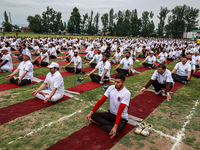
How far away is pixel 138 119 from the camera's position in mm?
3777

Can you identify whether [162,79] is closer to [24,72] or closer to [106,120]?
[106,120]

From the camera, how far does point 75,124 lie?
11.3 ft

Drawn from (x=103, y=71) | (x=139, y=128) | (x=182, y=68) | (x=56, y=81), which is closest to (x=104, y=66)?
(x=103, y=71)

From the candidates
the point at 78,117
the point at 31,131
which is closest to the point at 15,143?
the point at 31,131

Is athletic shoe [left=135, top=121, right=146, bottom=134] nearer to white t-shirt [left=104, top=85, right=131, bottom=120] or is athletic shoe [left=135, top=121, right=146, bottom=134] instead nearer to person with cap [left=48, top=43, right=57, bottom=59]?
white t-shirt [left=104, top=85, right=131, bottom=120]

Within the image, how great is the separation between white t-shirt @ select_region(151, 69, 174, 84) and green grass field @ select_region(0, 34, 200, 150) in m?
0.77

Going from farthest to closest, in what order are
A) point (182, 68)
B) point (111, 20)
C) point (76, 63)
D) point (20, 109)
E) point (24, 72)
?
point (111, 20) → point (76, 63) → point (182, 68) → point (24, 72) → point (20, 109)

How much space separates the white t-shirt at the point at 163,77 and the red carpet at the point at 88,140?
2540mm

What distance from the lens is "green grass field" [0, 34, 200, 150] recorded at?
2.82 m

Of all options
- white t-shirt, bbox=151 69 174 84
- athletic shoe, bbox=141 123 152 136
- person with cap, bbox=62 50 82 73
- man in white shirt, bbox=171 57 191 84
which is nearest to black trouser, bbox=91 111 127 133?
athletic shoe, bbox=141 123 152 136

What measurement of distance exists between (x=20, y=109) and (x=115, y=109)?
2771 millimetres

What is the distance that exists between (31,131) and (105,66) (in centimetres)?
407

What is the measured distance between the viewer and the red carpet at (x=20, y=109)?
11.9ft

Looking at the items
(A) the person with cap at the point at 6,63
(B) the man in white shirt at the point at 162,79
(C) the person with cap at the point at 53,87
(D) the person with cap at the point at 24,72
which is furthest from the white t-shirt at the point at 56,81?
(A) the person with cap at the point at 6,63
